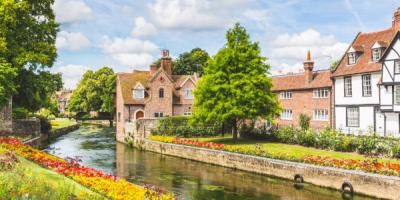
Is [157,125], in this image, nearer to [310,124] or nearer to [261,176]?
[310,124]

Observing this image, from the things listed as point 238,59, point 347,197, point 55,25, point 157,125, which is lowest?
point 347,197

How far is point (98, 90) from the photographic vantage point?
10100cm

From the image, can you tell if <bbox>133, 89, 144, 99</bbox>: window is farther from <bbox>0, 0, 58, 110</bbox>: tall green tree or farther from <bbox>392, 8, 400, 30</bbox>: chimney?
<bbox>392, 8, 400, 30</bbox>: chimney

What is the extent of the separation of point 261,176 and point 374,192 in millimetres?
8641

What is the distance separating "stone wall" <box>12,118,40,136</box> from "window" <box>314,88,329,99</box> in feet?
108

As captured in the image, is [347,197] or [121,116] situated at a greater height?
A: [121,116]

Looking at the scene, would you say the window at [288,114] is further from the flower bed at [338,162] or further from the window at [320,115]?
the flower bed at [338,162]

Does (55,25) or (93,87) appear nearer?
(55,25)

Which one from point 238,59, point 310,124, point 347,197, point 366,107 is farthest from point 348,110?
point 347,197

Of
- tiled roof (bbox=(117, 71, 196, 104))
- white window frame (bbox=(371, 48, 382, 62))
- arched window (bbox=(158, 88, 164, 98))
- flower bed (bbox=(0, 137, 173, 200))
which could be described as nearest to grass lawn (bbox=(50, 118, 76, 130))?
tiled roof (bbox=(117, 71, 196, 104))

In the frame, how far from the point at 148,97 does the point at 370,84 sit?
29893 mm

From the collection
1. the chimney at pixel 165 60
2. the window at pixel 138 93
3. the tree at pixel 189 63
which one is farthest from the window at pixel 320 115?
the tree at pixel 189 63

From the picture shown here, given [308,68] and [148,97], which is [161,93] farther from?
[308,68]

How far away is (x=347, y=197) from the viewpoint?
22266mm
